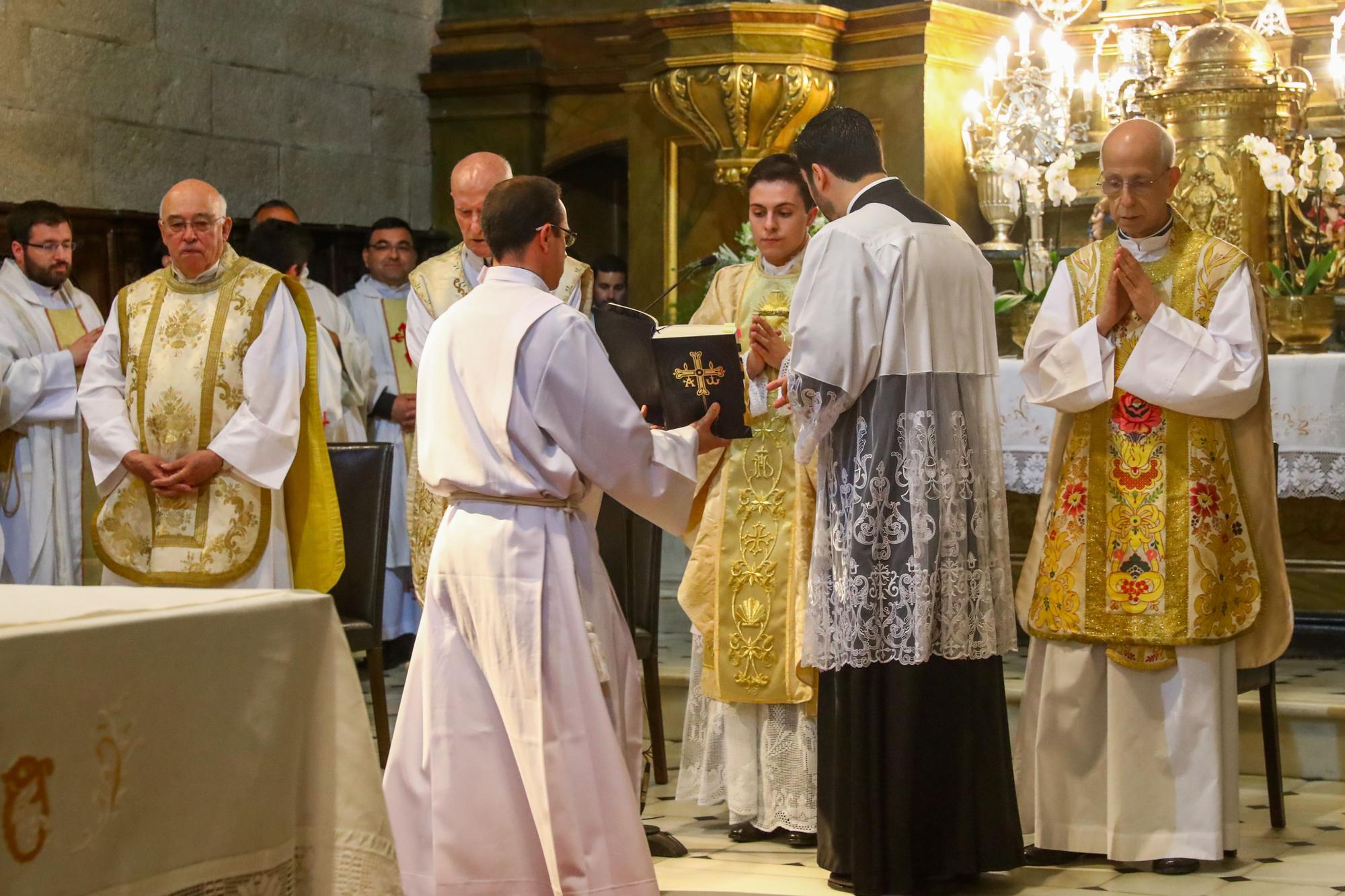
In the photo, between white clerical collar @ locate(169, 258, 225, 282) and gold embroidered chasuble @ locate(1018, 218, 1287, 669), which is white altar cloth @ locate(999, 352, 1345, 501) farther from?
white clerical collar @ locate(169, 258, 225, 282)

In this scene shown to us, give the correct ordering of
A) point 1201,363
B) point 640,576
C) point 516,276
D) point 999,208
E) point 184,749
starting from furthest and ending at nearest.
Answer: point 999,208 < point 640,576 < point 1201,363 < point 516,276 < point 184,749

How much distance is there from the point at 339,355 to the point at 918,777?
13.6 ft

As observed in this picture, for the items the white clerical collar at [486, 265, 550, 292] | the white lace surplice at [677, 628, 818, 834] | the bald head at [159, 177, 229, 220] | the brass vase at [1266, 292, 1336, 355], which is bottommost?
the white lace surplice at [677, 628, 818, 834]

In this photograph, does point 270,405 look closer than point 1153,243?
No

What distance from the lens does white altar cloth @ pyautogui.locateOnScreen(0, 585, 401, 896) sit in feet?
7.29

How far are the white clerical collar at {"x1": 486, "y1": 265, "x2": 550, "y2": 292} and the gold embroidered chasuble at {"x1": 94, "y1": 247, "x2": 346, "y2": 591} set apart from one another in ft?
5.65

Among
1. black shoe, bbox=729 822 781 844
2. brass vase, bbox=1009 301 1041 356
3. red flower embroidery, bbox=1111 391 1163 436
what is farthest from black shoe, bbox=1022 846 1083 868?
brass vase, bbox=1009 301 1041 356

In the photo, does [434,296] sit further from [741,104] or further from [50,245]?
[741,104]

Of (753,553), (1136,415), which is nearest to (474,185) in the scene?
(753,553)

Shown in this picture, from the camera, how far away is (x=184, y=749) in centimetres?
244

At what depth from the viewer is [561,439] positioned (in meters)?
3.74

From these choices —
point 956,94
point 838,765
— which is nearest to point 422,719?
point 838,765

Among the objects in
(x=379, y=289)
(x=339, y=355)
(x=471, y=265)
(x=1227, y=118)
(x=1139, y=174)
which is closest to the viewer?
(x=1139, y=174)

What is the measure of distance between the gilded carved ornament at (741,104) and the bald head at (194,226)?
2.79 m
